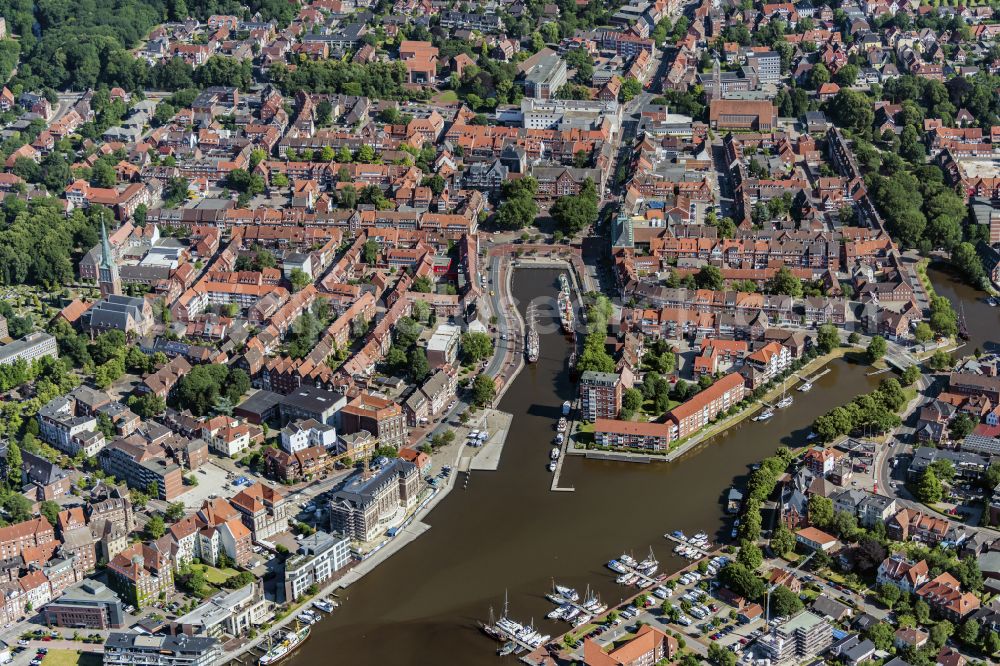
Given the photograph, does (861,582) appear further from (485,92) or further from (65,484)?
(485,92)

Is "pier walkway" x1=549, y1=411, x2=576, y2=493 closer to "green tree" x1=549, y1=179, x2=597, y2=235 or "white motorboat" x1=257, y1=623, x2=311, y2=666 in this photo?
"white motorboat" x1=257, y1=623, x2=311, y2=666

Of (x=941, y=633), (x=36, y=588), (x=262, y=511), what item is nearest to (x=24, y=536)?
(x=36, y=588)

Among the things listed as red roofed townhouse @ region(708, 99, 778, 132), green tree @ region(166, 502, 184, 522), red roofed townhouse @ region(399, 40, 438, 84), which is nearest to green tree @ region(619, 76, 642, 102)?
red roofed townhouse @ region(708, 99, 778, 132)

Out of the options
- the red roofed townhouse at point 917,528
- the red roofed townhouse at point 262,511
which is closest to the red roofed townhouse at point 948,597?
the red roofed townhouse at point 917,528

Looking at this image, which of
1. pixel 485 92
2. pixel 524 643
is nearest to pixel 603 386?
pixel 524 643

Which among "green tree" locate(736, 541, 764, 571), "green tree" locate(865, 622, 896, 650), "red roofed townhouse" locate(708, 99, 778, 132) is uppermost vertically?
"red roofed townhouse" locate(708, 99, 778, 132)

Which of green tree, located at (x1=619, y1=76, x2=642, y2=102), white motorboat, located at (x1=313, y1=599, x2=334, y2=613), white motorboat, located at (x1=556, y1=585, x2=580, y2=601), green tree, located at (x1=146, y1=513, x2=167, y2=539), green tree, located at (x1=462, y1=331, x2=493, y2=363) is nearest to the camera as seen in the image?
white motorboat, located at (x1=313, y1=599, x2=334, y2=613)

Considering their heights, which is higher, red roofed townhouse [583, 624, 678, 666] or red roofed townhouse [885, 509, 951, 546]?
red roofed townhouse [885, 509, 951, 546]
